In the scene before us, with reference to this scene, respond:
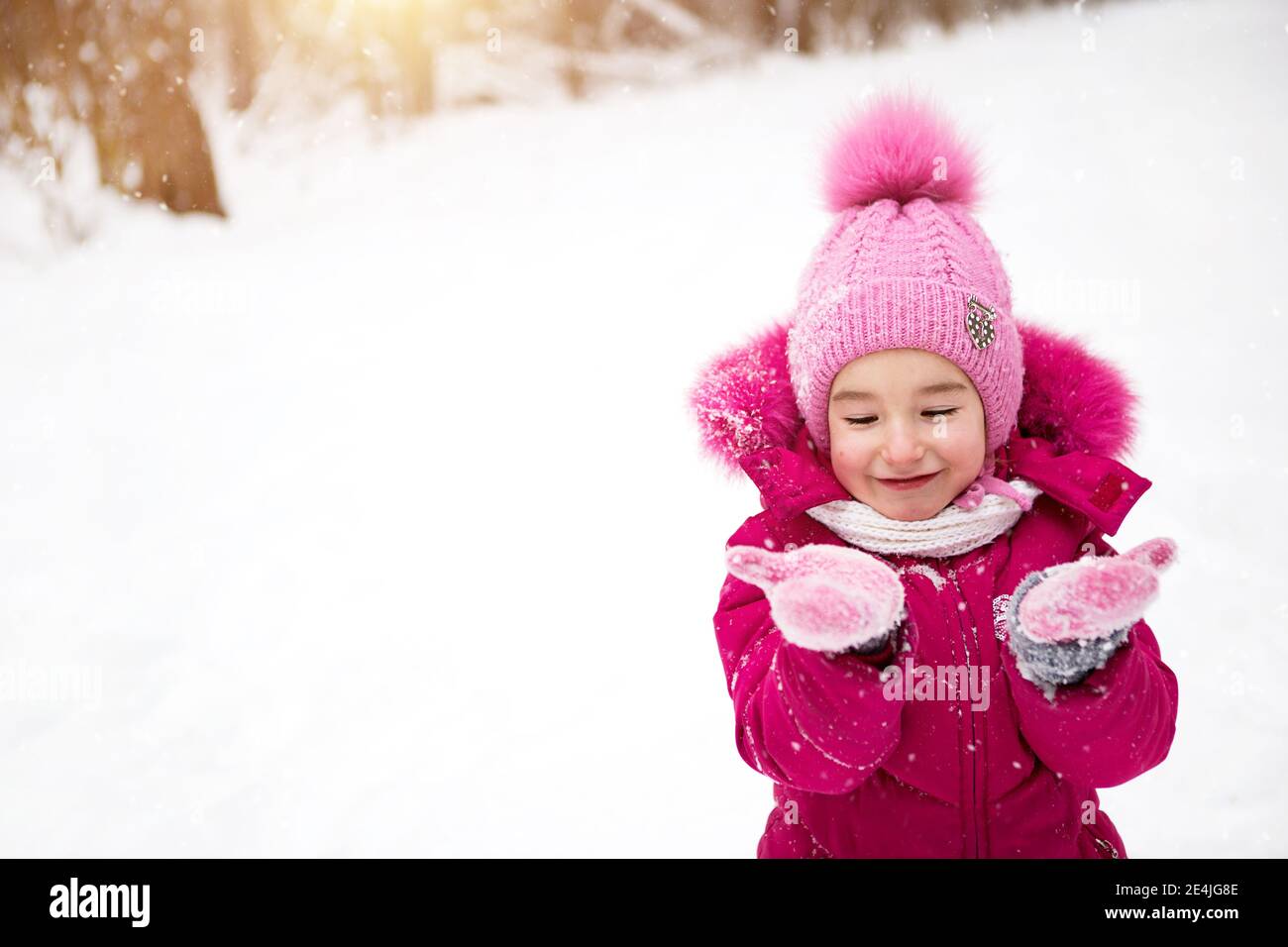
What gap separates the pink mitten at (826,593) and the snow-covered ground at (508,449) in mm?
581

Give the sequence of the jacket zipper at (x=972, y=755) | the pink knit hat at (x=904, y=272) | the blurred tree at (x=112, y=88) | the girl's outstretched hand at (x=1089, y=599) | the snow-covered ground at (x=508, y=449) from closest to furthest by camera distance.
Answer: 1. the girl's outstretched hand at (x=1089, y=599)
2. the jacket zipper at (x=972, y=755)
3. the pink knit hat at (x=904, y=272)
4. the snow-covered ground at (x=508, y=449)
5. the blurred tree at (x=112, y=88)

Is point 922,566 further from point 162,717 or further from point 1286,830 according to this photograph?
point 162,717

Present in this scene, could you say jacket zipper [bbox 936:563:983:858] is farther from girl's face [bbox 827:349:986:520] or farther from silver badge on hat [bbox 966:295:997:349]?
silver badge on hat [bbox 966:295:997:349]

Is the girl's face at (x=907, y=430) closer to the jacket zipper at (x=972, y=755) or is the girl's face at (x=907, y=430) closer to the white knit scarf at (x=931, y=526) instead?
the white knit scarf at (x=931, y=526)

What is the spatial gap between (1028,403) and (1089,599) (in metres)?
0.62

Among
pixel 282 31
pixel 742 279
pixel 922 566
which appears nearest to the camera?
pixel 922 566

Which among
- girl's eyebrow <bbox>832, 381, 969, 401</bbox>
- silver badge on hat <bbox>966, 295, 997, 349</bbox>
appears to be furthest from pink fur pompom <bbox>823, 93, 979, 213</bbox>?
girl's eyebrow <bbox>832, 381, 969, 401</bbox>

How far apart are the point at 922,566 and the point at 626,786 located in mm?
1444

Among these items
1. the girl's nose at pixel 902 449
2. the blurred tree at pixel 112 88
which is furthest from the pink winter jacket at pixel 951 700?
the blurred tree at pixel 112 88

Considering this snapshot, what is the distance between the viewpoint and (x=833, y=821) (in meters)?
1.53

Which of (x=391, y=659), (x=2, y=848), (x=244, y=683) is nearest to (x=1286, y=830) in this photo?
(x=391, y=659)

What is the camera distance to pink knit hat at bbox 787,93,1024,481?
1513 millimetres

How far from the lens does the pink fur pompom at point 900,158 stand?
169 cm

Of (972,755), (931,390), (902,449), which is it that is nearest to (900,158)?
(931,390)
